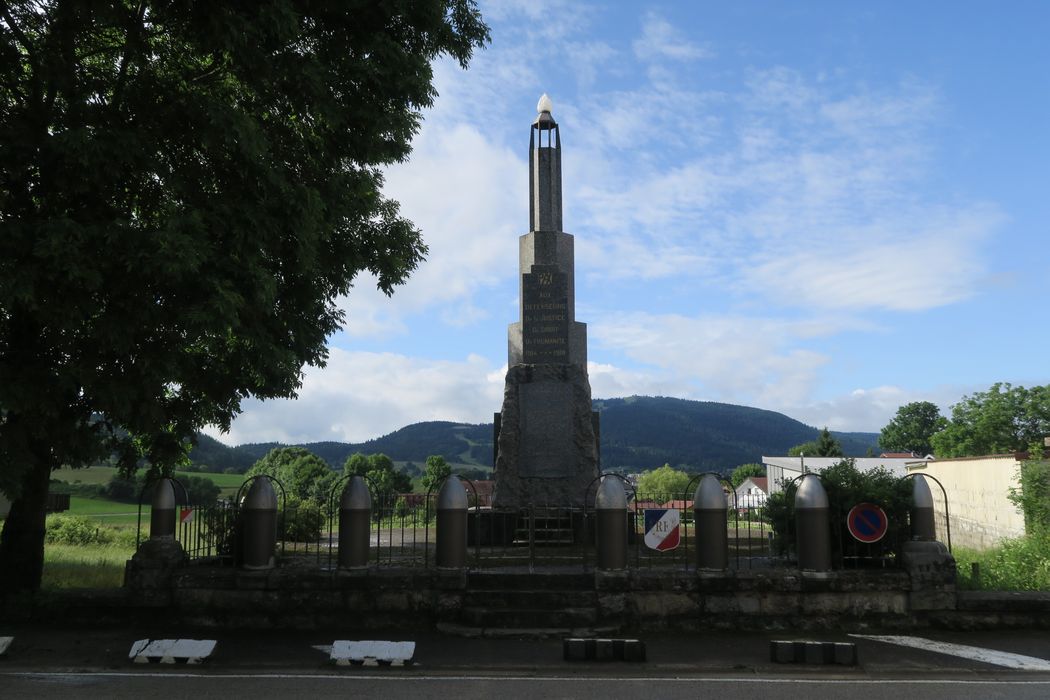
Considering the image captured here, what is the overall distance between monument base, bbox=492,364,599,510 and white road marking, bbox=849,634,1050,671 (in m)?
6.98

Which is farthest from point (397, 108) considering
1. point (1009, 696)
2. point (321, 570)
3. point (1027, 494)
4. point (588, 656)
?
point (1027, 494)

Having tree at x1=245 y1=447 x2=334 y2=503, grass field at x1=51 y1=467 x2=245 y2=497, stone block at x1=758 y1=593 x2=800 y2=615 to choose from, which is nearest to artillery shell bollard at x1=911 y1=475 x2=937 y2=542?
stone block at x1=758 y1=593 x2=800 y2=615

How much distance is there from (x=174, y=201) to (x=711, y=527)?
7135 millimetres

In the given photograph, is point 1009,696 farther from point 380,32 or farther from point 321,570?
point 380,32

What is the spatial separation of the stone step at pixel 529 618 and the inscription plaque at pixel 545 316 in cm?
720

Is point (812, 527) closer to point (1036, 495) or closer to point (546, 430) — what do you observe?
point (546, 430)

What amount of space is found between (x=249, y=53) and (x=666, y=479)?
70334 millimetres

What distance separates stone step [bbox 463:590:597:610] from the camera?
27.9 ft

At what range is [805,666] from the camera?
23.3 feet

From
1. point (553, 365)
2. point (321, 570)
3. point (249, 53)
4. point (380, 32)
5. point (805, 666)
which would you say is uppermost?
point (380, 32)

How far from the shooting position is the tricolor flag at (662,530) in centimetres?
904

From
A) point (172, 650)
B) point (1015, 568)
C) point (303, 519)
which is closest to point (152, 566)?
point (172, 650)

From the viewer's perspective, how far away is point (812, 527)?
8.59m

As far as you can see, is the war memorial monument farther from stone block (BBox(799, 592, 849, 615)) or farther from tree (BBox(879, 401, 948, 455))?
tree (BBox(879, 401, 948, 455))
